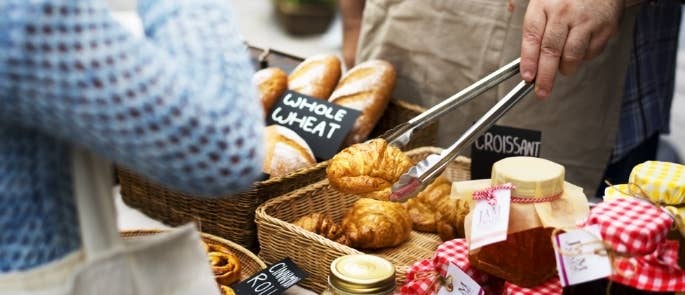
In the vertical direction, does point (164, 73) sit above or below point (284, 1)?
above

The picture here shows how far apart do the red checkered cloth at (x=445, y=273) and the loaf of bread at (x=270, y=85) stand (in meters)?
0.76

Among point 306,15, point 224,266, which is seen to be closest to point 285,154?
point 224,266

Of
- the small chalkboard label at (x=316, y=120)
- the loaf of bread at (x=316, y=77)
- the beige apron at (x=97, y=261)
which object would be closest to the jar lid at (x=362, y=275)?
the beige apron at (x=97, y=261)

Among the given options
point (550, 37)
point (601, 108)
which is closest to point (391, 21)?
point (601, 108)

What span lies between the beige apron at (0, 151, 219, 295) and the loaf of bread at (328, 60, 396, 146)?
43.4 inches

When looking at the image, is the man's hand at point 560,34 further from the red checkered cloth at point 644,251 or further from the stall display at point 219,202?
the red checkered cloth at point 644,251

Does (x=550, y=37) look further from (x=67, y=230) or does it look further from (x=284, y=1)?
(x=284, y=1)

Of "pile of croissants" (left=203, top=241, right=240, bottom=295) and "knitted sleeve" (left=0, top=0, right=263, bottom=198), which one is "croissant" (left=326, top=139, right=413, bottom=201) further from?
"knitted sleeve" (left=0, top=0, right=263, bottom=198)

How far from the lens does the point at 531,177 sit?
3.34 feet

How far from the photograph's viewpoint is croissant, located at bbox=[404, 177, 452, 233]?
5.10 feet

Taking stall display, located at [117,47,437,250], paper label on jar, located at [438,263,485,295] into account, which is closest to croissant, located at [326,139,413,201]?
stall display, located at [117,47,437,250]

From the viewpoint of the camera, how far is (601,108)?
1938mm

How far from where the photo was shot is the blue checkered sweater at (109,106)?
0.60 m

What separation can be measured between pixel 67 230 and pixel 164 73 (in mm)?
198
